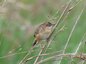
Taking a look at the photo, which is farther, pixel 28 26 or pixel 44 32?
pixel 28 26

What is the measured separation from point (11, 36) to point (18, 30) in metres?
0.27

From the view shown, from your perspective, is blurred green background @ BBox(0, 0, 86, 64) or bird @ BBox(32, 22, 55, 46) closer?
bird @ BBox(32, 22, 55, 46)

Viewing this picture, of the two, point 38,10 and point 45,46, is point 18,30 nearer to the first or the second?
point 38,10

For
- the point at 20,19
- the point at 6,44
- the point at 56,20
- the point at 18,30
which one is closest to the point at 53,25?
the point at 56,20

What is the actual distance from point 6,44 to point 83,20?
0.83 metres

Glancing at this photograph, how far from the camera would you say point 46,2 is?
14.0 ft

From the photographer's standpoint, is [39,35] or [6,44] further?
[6,44]

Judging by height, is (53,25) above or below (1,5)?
below

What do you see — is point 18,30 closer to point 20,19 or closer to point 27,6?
point 20,19

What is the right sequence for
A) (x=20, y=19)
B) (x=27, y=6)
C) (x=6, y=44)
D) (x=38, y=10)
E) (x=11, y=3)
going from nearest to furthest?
(x=6, y=44) → (x=11, y=3) → (x=20, y=19) → (x=38, y=10) → (x=27, y=6)

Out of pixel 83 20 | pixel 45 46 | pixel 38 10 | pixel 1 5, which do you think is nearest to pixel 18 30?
pixel 83 20

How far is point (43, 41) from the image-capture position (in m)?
1.61

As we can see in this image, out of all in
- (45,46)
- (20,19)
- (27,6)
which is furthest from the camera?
(27,6)

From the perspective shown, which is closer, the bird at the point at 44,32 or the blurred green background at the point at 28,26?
the bird at the point at 44,32
